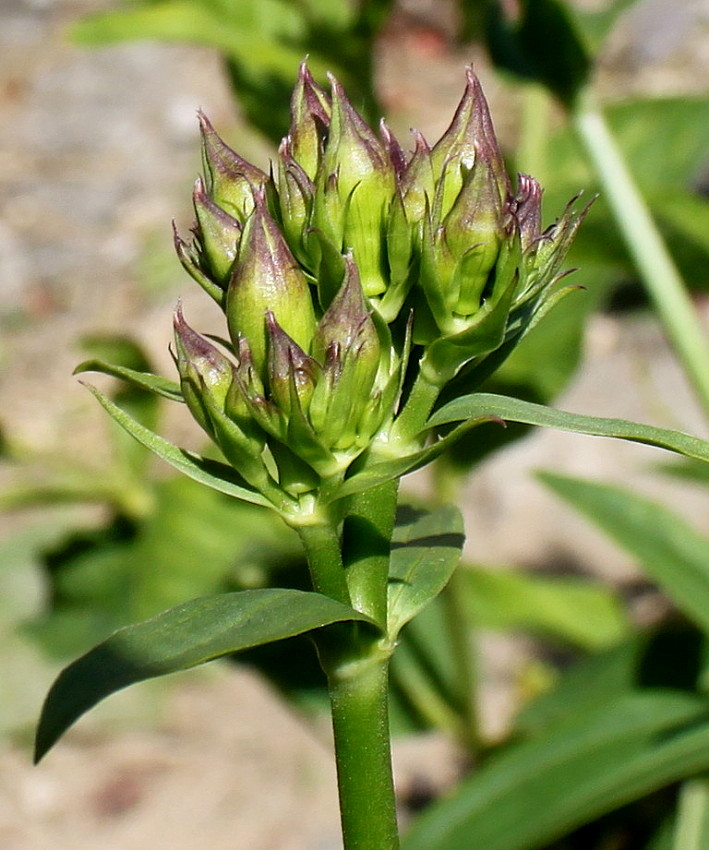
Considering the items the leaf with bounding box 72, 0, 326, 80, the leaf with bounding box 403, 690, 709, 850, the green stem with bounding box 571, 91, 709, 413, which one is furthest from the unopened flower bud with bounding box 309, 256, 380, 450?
the leaf with bounding box 72, 0, 326, 80

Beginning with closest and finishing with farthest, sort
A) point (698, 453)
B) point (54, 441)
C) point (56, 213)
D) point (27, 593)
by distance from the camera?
1. point (698, 453)
2. point (27, 593)
3. point (54, 441)
4. point (56, 213)

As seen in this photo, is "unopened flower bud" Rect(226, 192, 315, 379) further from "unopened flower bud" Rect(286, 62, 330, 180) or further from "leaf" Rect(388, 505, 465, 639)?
"leaf" Rect(388, 505, 465, 639)

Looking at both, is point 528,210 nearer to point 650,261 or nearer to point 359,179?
point 359,179

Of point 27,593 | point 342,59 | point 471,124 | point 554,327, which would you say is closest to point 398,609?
point 471,124

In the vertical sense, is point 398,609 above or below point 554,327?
below

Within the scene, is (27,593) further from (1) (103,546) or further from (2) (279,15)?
(2) (279,15)

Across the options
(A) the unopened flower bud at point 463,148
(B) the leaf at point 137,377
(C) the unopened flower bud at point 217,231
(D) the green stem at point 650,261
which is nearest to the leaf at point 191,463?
(B) the leaf at point 137,377

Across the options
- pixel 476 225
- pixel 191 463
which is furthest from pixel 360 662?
pixel 476 225
